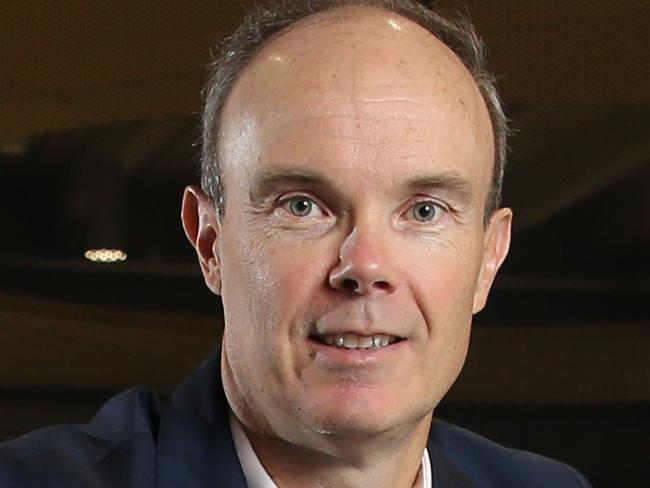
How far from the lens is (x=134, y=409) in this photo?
1.32 metres

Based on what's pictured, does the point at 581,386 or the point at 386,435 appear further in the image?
the point at 581,386

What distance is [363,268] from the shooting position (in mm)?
1113

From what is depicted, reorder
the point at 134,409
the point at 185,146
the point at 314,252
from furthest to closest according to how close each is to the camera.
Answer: the point at 185,146 → the point at 134,409 → the point at 314,252

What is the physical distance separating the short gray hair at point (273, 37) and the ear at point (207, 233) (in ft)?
0.05

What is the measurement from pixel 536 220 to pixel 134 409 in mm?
1295

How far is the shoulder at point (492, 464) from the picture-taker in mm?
1496

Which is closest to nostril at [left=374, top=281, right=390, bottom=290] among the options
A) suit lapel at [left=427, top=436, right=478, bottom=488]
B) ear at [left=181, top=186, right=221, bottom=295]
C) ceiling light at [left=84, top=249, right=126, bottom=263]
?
ear at [left=181, top=186, right=221, bottom=295]

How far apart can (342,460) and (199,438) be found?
0.47 ft

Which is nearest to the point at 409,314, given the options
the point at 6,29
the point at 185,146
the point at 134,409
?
the point at 134,409

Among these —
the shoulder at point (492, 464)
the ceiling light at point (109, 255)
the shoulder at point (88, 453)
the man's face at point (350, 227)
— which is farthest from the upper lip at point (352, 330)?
the ceiling light at point (109, 255)

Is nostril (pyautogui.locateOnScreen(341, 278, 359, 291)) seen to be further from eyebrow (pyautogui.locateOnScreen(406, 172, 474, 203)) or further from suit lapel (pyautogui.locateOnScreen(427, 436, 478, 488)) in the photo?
suit lapel (pyautogui.locateOnScreen(427, 436, 478, 488))

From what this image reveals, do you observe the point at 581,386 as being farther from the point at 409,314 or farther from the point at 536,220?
the point at 409,314

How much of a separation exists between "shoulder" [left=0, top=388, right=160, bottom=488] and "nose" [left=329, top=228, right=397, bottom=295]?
0.89 ft

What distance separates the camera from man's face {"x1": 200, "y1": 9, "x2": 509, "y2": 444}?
45.2 inches
